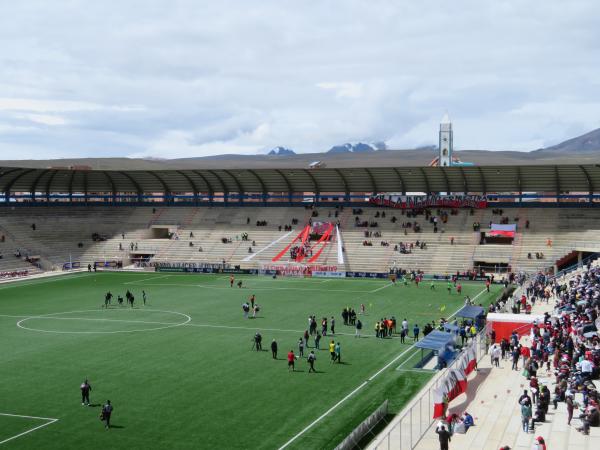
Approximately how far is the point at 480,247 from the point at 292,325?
37959 mm

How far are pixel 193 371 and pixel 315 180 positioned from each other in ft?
192

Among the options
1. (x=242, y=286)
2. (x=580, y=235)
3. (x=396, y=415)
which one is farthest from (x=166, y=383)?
(x=580, y=235)

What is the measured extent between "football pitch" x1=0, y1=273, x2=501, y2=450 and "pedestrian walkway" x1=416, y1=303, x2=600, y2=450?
112 inches

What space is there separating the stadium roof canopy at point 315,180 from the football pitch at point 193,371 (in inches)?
1030

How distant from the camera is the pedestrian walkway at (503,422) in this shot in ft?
74.7

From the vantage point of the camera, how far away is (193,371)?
3344 cm

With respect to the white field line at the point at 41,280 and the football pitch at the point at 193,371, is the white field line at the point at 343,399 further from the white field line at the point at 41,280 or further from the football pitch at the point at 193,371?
the white field line at the point at 41,280

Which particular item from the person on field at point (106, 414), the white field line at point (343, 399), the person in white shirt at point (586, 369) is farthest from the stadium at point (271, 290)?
the person in white shirt at point (586, 369)

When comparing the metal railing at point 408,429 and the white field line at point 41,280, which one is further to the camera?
the white field line at point 41,280

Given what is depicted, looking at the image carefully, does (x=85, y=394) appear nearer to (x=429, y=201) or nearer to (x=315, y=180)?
(x=315, y=180)

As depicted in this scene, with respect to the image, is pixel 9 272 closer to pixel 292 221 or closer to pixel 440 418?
pixel 292 221

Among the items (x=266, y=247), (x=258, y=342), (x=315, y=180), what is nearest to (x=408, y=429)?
(x=258, y=342)

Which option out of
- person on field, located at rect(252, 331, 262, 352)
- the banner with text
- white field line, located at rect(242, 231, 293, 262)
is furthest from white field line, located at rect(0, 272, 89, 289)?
person on field, located at rect(252, 331, 262, 352)

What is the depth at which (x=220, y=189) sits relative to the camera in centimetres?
9650
